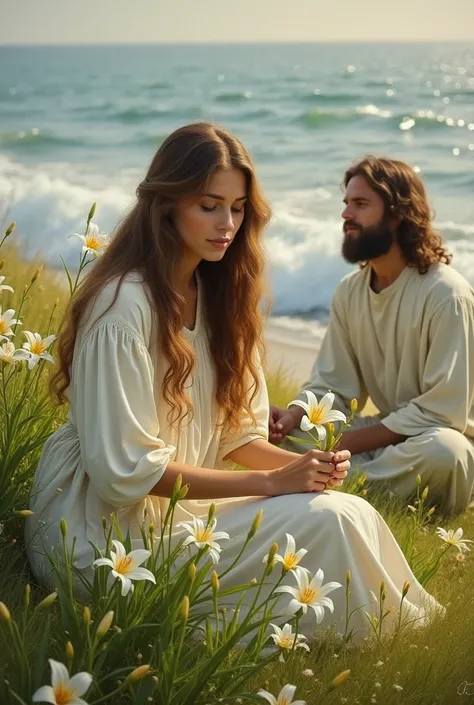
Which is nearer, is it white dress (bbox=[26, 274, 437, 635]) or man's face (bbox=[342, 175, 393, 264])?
white dress (bbox=[26, 274, 437, 635])

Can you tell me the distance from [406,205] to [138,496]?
8.22 feet

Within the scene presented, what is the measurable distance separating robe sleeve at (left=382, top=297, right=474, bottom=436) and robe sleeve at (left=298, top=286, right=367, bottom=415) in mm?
421

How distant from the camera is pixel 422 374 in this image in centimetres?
480

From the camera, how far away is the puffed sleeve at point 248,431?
3342mm

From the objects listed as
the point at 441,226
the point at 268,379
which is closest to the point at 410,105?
the point at 441,226

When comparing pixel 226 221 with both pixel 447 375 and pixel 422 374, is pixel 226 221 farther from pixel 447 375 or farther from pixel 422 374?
pixel 422 374

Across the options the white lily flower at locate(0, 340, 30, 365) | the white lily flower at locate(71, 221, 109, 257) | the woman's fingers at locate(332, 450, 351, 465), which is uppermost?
the white lily flower at locate(71, 221, 109, 257)

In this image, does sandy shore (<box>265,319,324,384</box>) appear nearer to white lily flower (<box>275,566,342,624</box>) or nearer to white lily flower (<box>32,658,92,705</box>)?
white lily flower (<box>275,566,342,624</box>)

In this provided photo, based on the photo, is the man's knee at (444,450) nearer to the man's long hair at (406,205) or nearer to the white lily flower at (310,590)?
the man's long hair at (406,205)

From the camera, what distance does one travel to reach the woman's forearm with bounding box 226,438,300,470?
11.0ft

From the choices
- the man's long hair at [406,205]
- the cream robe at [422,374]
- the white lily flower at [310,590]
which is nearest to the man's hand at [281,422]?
the cream robe at [422,374]

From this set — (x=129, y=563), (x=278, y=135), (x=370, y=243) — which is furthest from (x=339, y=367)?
(x=278, y=135)
